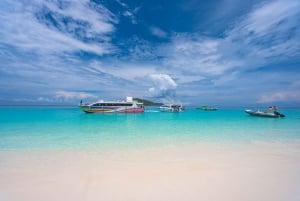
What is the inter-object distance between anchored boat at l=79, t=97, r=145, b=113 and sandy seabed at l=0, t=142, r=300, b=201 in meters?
34.2

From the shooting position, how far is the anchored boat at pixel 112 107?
133ft

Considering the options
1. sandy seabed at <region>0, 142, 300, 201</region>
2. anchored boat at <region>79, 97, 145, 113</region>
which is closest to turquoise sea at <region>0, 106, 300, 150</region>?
sandy seabed at <region>0, 142, 300, 201</region>

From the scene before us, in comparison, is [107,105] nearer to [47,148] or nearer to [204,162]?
[47,148]

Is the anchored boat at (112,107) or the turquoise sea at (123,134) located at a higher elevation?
the anchored boat at (112,107)

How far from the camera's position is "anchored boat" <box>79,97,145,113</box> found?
40.4m

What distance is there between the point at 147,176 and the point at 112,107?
37.8m

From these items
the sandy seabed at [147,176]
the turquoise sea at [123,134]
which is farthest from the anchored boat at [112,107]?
the sandy seabed at [147,176]

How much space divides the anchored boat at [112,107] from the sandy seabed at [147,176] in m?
34.2

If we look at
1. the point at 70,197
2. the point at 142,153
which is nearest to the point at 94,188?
the point at 70,197

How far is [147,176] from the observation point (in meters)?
4.55

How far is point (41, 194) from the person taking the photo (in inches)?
139

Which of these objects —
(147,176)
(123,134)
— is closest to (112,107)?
(123,134)

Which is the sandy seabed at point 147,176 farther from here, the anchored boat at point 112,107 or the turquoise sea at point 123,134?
the anchored boat at point 112,107

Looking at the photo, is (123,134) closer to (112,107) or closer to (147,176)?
(147,176)
